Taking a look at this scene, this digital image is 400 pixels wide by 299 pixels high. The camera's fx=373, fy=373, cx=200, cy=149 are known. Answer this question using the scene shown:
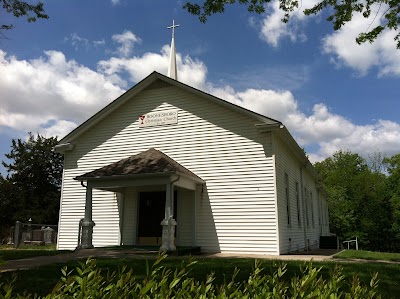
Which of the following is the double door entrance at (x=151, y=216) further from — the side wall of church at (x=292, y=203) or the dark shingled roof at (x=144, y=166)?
the side wall of church at (x=292, y=203)

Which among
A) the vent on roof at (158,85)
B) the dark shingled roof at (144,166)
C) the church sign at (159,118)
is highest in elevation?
the vent on roof at (158,85)

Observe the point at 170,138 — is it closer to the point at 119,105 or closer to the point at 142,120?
the point at 142,120

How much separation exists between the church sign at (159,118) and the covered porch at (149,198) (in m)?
1.21

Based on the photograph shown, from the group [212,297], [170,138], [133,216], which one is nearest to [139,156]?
[170,138]

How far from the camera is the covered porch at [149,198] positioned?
12.9 m

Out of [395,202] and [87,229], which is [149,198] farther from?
[395,202]

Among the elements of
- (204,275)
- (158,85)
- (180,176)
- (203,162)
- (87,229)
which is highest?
(158,85)

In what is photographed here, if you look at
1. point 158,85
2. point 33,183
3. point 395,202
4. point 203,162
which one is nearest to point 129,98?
point 158,85

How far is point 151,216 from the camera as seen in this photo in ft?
50.8

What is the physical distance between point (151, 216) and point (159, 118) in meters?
4.14

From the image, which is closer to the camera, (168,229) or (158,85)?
(168,229)

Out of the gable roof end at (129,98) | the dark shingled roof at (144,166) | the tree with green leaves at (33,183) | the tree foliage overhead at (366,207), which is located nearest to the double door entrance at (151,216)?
the dark shingled roof at (144,166)

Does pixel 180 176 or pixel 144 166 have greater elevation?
pixel 144 166

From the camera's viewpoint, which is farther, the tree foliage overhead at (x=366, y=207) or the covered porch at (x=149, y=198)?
the tree foliage overhead at (x=366, y=207)
